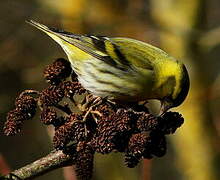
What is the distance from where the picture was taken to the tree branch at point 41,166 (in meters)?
1.75

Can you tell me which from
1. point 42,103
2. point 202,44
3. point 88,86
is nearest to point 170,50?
point 202,44

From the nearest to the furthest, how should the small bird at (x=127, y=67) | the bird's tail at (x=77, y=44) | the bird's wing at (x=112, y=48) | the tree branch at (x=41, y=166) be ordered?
the tree branch at (x=41, y=166) → the small bird at (x=127, y=67) → the bird's wing at (x=112, y=48) → the bird's tail at (x=77, y=44)

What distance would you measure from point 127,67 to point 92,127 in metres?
1.11

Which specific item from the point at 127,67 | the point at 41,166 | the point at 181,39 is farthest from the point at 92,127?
the point at 181,39

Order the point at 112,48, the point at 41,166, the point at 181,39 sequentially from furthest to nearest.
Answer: the point at 181,39, the point at 112,48, the point at 41,166

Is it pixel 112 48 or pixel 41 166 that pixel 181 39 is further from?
pixel 41 166

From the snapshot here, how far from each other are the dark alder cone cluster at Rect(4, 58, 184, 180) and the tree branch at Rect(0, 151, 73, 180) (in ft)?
0.10

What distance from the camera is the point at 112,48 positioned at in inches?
115

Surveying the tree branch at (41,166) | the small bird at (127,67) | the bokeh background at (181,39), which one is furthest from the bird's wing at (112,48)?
the tree branch at (41,166)

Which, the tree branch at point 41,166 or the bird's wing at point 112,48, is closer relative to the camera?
the tree branch at point 41,166

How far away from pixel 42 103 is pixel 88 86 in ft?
0.89

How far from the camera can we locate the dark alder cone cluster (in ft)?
5.81

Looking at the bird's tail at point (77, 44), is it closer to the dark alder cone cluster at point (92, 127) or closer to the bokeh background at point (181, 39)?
the bokeh background at point (181, 39)

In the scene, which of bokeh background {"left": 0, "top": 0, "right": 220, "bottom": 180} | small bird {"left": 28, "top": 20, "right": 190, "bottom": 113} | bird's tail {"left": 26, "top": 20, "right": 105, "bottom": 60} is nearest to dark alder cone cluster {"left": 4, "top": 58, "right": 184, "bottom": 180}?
small bird {"left": 28, "top": 20, "right": 190, "bottom": 113}
